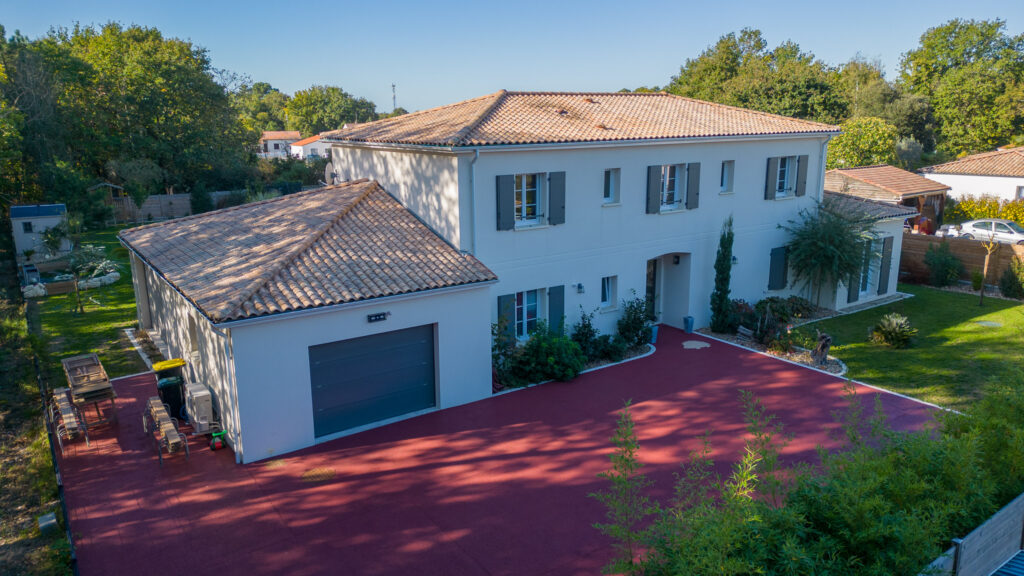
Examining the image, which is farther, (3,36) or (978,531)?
(3,36)

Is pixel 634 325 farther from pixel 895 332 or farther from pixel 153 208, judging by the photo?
pixel 153 208

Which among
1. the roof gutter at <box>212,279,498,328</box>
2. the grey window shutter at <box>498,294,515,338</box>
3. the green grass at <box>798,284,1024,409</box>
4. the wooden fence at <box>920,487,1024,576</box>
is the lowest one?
the green grass at <box>798,284,1024,409</box>

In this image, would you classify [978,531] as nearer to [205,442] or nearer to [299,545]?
[299,545]

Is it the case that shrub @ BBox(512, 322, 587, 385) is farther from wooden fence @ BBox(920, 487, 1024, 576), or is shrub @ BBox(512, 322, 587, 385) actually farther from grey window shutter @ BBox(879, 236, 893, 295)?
grey window shutter @ BBox(879, 236, 893, 295)

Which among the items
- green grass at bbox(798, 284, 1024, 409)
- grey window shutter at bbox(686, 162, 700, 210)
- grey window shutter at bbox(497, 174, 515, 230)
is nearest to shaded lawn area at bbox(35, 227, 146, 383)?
grey window shutter at bbox(497, 174, 515, 230)

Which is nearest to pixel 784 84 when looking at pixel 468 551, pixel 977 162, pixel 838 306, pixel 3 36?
pixel 977 162

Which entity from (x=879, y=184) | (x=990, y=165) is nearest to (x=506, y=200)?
(x=879, y=184)
